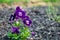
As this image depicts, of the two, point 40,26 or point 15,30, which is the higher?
point 15,30

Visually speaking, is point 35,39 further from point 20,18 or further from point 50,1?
point 50,1

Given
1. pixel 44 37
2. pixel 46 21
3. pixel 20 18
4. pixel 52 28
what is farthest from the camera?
pixel 46 21

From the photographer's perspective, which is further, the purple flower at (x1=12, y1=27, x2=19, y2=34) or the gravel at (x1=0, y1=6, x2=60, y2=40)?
the gravel at (x1=0, y1=6, x2=60, y2=40)

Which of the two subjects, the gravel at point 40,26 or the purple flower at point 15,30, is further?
the gravel at point 40,26

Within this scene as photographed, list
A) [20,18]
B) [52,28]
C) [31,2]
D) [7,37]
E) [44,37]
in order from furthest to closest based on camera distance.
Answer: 1. [31,2]
2. [52,28]
3. [44,37]
4. [7,37]
5. [20,18]

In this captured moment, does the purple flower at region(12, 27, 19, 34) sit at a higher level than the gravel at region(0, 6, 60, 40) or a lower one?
higher

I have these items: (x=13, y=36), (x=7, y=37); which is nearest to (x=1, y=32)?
(x=7, y=37)

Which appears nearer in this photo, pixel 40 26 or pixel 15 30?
pixel 15 30

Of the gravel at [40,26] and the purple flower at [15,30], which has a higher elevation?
the purple flower at [15,30]
